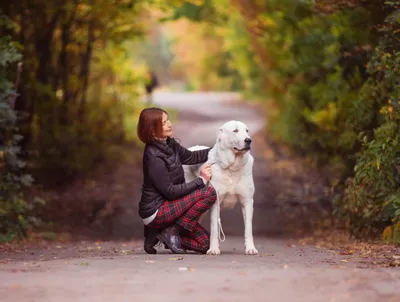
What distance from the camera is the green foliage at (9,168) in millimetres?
12721

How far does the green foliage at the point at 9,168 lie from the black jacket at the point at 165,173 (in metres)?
3.77

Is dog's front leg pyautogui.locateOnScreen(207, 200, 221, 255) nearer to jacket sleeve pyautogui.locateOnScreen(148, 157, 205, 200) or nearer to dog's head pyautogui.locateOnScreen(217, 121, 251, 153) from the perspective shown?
jacket sleeve pyautogui.locateOnScreen(148, 157, 205, 200)

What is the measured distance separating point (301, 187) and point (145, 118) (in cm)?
1094

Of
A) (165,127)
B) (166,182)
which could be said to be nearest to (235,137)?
(165,127)

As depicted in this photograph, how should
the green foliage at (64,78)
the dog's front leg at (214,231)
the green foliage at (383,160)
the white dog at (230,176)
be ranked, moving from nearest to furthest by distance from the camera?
the white dog at (230,176)
the dog's front leg at (214,231)
the green foliage at (383,160)
the green foliage at (64,78)

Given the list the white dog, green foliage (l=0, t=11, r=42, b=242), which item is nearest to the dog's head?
the white dog

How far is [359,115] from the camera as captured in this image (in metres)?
12.7

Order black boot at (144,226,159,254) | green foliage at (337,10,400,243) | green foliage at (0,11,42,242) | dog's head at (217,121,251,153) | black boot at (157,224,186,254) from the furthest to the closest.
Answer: green foliage at (0,11,42,242)
green foliage at (337,10,400,243)
black boot at (144,226,159,254)
black boot at (157,224,186,254)
dog's head at (217,121,251,153)

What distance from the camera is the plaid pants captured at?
9406 mm

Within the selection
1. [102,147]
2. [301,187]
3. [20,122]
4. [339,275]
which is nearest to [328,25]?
[301,187]

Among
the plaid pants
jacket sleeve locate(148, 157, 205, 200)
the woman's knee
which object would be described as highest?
jacket sleeve locate(148, 157, 205, 200)

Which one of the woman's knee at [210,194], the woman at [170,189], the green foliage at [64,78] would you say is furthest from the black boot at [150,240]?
the green foliage at [64,78]

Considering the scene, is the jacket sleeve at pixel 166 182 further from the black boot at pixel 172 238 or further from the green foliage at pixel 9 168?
the green foliage at pixel 9 168

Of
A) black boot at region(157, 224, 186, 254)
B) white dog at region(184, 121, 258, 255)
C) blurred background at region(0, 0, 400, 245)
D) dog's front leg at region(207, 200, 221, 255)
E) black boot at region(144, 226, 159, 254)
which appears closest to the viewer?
white dog at region(184, 121, 258, 255)
